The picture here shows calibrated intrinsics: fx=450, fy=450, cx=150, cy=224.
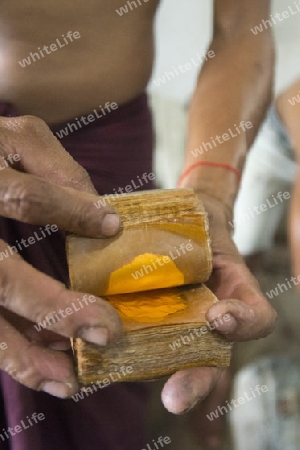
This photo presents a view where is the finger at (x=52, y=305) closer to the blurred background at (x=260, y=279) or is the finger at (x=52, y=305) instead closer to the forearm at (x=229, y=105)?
the forearm at (x=229, y=105)

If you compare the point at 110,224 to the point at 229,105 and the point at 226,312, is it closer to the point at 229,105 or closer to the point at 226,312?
the point at 226,312

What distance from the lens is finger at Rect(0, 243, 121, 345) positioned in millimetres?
318

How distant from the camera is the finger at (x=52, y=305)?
32 cm

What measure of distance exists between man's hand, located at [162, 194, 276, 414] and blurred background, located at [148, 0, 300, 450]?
0.42m

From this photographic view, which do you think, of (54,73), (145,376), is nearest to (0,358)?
(145,376)

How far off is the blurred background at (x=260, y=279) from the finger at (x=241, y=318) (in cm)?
44

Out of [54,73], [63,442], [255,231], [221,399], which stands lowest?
[221,399]

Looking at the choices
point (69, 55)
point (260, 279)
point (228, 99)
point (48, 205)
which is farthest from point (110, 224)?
point (260, 279)

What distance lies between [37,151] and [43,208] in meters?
0.08

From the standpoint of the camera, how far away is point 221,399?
0.94 m

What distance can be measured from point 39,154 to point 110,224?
9 centimetres

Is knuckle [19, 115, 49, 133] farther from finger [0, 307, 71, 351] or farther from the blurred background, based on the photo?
the blurred background

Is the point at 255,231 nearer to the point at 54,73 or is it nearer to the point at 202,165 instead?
the point at 202,165

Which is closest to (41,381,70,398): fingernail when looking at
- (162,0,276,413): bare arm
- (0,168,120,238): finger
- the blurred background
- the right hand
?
the right hand
